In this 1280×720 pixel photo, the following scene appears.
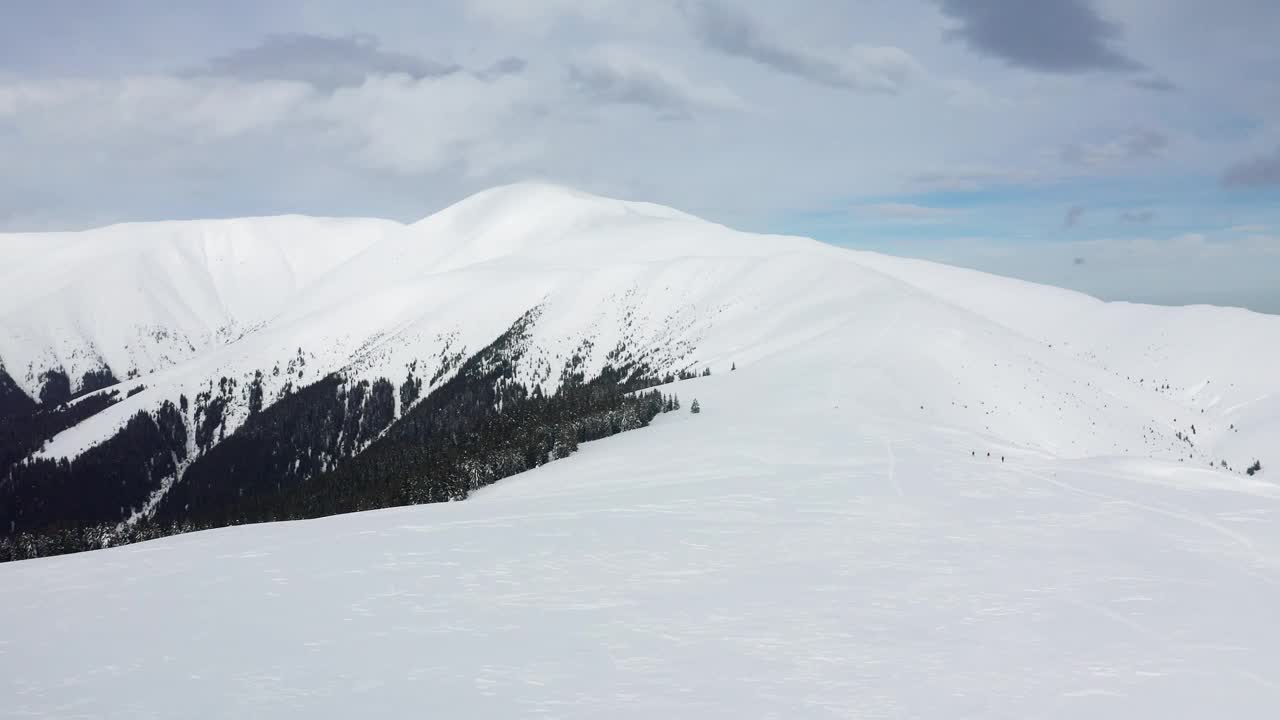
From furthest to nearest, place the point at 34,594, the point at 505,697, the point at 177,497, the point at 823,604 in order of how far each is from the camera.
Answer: the point at 177,497 < the point at 34,594 < the point at 823,604 < the point at 505,697

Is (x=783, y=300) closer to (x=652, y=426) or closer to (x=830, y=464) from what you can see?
(x=652, y=426)

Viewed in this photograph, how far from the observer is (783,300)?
11938cm

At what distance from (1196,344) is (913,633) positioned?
4373 inches

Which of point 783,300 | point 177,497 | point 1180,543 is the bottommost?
point 177,497

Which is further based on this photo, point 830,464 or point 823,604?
point 830,464

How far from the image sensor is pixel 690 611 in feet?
39.4

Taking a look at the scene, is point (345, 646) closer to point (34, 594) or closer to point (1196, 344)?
point (34, 594)

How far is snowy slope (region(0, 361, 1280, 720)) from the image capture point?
891cm

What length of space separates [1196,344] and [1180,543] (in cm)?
10170

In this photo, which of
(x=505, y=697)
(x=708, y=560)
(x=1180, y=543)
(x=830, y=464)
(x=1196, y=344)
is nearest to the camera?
(x=505, y=697)

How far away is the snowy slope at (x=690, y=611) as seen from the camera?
891 centimetres

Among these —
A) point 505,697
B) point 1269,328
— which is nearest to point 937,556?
point 505,697

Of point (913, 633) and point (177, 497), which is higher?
point (913, 633)

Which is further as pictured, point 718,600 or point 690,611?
point 718,600
